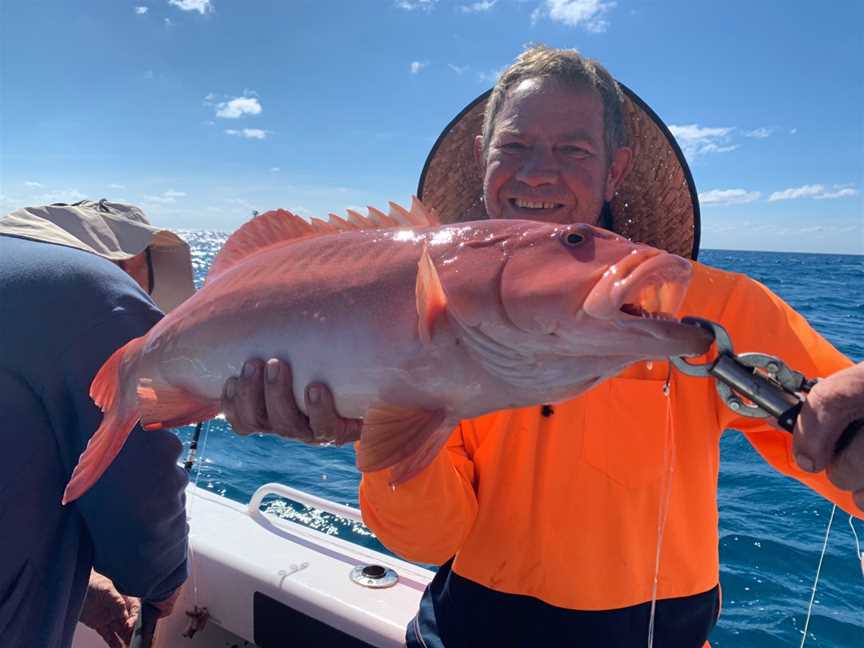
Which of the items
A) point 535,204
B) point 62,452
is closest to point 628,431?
point 535,204

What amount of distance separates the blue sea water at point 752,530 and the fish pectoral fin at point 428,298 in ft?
15.4

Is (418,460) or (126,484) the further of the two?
(126,484)

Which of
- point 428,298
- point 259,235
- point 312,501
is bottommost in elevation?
point 312,501

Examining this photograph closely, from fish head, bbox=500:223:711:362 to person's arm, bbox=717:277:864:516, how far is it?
894 mm

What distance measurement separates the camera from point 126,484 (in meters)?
2.31

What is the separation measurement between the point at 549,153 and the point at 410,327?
1.13 metres

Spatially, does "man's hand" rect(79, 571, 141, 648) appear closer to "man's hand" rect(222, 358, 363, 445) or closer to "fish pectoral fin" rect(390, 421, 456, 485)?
"man's hand" rect(222, 358, 363, 445)

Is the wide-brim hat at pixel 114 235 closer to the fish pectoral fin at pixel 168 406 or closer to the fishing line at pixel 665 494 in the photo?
the fish pectoral fin at pixel 168 406

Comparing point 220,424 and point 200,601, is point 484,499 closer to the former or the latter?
point 200,601

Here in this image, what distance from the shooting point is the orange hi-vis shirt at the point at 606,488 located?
2209 mm

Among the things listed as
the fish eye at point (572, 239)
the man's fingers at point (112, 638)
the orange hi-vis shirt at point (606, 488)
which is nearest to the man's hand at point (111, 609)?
the man's fingers at point (112, 638)

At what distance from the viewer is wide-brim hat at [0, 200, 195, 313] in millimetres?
2500

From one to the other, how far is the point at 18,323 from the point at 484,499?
1731mm

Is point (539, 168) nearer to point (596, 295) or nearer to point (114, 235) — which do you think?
point (596, 295)
